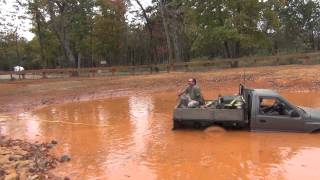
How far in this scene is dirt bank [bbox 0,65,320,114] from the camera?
85.1 feet

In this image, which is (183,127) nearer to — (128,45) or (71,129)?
(71,129)

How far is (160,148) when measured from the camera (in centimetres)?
1270

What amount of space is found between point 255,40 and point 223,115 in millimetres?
30551

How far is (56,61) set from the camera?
76.4 meters

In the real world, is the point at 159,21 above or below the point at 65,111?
above

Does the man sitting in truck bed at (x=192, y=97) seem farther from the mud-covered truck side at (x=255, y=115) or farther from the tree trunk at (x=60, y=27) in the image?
the tree trunk at (x=60, y=27)

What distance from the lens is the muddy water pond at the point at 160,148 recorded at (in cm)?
1027

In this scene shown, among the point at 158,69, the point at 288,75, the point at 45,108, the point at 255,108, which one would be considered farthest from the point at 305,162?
the point at 158,69

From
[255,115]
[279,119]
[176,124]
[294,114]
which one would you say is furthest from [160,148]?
[294,114]

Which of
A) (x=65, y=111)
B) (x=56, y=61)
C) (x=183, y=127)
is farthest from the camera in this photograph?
(x=56, y=61)

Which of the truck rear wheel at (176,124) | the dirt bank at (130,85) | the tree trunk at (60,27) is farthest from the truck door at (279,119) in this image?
the tree trunk at (60,27)

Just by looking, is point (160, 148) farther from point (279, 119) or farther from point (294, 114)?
point (294, 114)

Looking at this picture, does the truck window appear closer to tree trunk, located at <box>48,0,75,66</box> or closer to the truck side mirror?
the truck side mirror

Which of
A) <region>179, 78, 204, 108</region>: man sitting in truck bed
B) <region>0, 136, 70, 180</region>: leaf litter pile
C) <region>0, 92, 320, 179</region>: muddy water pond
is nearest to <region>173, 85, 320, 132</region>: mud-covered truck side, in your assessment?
<region>0, 92, 320, 179</region>: muddy water pond
